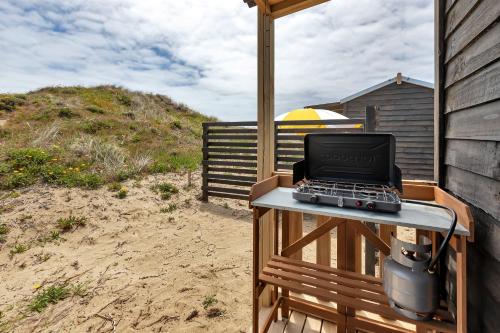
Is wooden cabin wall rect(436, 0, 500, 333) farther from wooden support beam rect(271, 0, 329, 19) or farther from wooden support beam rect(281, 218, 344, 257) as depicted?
wooden support beam rect(271, 0, 329, 19)

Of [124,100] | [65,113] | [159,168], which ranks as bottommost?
[159,168]

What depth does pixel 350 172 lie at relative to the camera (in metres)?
1.29

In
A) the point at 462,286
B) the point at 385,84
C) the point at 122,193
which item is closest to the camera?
the point at 462,286

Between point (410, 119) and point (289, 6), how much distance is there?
535 cm

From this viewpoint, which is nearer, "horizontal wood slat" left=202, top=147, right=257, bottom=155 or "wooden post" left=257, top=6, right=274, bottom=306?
"wooden post" left=257, top=6, right=274, bottom=306

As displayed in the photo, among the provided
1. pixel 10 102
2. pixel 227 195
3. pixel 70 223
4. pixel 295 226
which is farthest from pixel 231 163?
pixel 10 102

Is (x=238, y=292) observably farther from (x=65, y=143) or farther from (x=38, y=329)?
(x=65, y=143)

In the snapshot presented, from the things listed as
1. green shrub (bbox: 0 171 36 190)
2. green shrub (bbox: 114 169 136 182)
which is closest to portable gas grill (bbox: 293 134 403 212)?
green shrub (bbox: 114 169 136 182)

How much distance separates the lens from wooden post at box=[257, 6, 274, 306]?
1.58 meters

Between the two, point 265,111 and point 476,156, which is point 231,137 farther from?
point 476,156

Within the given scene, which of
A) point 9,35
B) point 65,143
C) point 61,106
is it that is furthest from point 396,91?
point 61,106

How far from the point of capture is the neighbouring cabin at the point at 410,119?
17.3ft

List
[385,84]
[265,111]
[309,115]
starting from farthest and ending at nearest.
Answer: [385,84] < [309,115] < [265,111]

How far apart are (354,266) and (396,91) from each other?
5.76 metres
